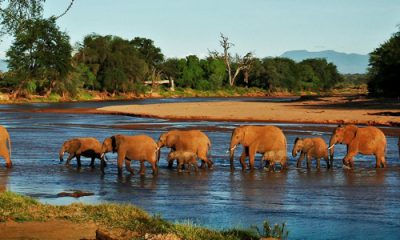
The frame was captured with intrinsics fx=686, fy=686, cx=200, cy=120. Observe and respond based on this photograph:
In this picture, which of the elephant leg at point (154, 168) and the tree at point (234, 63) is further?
the tree at point (234, 63)

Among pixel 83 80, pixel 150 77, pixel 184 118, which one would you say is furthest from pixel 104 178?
pixel 150 77

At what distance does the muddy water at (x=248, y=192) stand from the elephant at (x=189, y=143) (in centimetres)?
63

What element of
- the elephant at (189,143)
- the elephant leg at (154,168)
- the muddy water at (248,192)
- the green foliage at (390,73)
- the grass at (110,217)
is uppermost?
the green foliage at (390,73)

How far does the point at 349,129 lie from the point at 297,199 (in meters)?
7.29

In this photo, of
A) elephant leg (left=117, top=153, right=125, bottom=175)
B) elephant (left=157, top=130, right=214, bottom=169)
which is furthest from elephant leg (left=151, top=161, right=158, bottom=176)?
elephant (left=157, top=130, right=214, bottom=169)

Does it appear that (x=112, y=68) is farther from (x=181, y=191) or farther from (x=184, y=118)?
(x=181, y=191)

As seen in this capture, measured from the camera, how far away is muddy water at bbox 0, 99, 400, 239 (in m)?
12.1

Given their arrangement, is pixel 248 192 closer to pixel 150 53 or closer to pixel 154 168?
pixel 154 168

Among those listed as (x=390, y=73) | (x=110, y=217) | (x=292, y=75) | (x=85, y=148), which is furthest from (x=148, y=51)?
(x=110, y=217)

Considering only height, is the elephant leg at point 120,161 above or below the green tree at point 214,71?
below

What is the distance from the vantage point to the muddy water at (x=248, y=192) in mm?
12094

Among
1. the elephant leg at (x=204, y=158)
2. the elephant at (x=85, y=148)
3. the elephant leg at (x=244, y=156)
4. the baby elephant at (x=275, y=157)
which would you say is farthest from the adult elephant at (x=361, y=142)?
the elephant at (x=85, y=148)

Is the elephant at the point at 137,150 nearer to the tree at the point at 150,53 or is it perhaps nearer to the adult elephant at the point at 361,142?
the adult elephant at the point at 361,142

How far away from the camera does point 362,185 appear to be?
16891 millimetres
